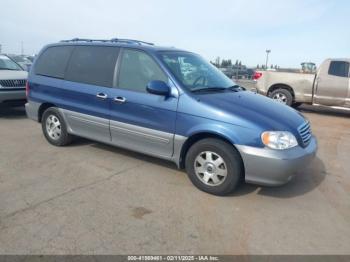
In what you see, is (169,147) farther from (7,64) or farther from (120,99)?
(7,64)

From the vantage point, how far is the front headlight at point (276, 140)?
375 cm

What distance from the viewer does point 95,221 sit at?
3.36 meters

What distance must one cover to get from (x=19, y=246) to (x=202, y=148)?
221 cm

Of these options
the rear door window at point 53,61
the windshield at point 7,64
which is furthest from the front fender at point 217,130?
the windshield at point 7,64

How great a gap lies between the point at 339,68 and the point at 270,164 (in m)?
7.85

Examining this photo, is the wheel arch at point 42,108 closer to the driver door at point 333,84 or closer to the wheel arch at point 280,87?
the wheel arch at point 280,87

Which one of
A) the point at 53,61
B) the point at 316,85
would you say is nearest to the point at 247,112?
the point at 53,61

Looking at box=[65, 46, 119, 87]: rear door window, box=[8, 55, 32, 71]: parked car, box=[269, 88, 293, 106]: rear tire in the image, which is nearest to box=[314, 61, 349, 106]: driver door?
box=[269, 88, 293, 106]: rear tire

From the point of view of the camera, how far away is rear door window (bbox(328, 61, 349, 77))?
32.9 ft

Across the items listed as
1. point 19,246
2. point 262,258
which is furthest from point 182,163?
point 19,246

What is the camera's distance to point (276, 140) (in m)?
3.76

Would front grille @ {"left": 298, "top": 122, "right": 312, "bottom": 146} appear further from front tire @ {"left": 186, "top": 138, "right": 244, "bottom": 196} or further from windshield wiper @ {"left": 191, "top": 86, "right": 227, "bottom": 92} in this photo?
windshield wiper @ {"left": 191, "top": 86, "right": 227, "bottom": 92}

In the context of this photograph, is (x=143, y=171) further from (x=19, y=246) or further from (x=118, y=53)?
(x=19, y=246)

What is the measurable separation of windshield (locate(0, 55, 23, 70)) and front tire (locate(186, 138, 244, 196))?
23.5 ft
